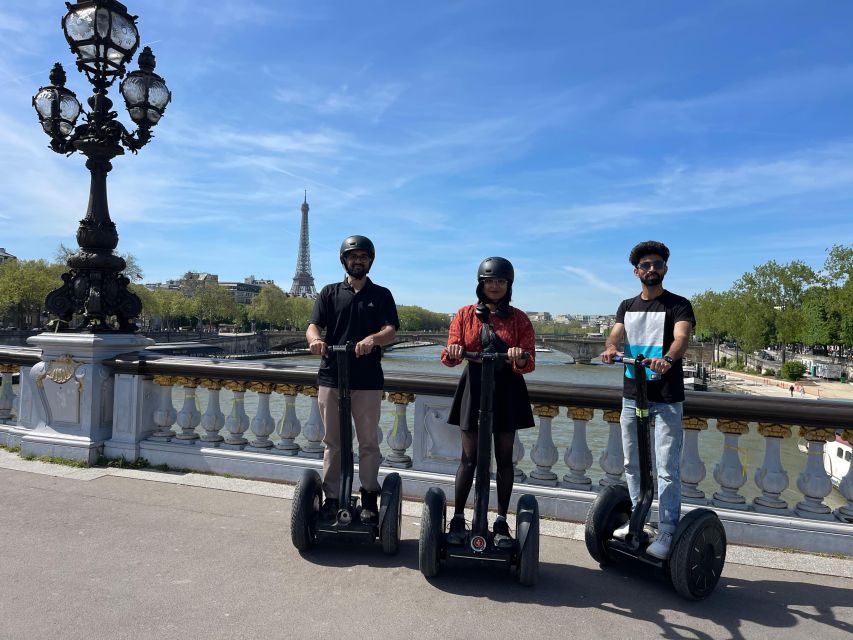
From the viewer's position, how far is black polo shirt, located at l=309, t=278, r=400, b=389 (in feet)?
12.3

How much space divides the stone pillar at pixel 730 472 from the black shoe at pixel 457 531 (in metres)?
1.93

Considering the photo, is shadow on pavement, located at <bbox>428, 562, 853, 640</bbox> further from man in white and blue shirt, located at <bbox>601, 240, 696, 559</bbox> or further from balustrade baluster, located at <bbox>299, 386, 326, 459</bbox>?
balustrade baluster, located at <bbox>299, 386, 326, 459</bbox>

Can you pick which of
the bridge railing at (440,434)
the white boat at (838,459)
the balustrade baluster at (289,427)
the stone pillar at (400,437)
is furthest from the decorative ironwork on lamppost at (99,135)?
the white boat at (838,459)

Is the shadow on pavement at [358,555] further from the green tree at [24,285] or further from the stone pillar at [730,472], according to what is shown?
the green tree at [24,285]

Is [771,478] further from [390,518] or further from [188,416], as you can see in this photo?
[188,416]

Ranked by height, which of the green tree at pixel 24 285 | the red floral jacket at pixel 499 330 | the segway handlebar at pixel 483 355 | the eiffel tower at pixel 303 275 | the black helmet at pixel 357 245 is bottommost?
the segway handlebar at pixel 483 355

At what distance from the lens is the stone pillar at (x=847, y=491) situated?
3.79 meters

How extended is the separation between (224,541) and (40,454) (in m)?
2.96

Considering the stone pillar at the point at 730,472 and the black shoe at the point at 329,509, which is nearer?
the black shoe at the point at 329,509

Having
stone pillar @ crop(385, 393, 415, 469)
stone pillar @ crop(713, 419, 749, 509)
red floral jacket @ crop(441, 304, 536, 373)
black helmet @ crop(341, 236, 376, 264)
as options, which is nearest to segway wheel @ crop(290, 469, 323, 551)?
red floral jacket @ crop(441, 304, 536, 373)

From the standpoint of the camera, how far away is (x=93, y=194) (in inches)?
233

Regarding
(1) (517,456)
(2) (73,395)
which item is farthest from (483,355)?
(2) (73,395)

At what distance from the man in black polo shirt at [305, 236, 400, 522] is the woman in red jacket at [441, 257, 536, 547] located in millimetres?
551

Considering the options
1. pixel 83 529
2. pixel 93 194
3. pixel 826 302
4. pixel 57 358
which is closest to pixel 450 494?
pixel 83 529
